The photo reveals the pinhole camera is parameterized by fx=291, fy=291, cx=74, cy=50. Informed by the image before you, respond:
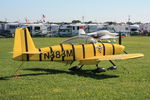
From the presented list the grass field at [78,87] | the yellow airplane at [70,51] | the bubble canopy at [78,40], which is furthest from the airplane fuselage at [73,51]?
the grass field at [78,87]

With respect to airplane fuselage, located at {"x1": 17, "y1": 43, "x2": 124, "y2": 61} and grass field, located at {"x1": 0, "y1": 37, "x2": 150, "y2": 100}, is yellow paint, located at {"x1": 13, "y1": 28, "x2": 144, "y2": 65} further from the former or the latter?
grass field, located at {"x1": 0, "y1": 37, "x2": 150, "y2": 100}

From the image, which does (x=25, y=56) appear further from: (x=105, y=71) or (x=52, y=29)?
(x=52, y=29)

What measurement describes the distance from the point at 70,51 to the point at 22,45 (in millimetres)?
1990

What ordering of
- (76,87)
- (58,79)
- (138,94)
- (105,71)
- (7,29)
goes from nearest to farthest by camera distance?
1. (138,94)
2. (76,87)
3. (58,79)
4. (105,71)
5. (7,29)

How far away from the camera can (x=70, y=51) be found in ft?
36.8

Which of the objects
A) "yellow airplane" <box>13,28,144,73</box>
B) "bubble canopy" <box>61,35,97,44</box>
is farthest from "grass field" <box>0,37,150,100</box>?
"bubble canopy" <box>61,35,97,44</box>

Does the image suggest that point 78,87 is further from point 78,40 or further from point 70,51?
point 78,40

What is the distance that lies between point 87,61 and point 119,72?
4.54 ft

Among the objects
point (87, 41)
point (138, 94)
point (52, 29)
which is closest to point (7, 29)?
point (52, 29)

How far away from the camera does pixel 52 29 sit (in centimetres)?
6444

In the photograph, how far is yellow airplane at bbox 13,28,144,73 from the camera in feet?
33.2

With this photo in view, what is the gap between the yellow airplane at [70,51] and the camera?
33.2 ft

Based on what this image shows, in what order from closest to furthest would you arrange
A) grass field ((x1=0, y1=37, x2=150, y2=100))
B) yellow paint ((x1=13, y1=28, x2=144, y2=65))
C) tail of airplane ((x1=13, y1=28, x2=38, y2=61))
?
grass field ((x1=0, y1=37, x2=150, y2=100)) → tail of airplane ((x1=13, y1=28, x2=38, y2=61)) → yellow paint ((x1=13, y1=28, x2=144, y2=65))

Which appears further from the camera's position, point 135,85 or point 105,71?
point 105,71
